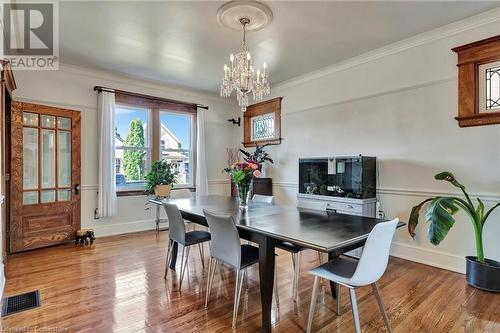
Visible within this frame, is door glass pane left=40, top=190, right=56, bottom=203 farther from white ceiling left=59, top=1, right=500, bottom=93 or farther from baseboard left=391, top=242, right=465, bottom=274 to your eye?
baseboard left=391, top=242, right=465, bottom=274

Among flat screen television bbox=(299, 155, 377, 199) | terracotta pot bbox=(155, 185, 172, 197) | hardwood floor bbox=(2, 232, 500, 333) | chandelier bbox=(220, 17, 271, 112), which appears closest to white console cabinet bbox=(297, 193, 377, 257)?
flat screen television bbox=(299, 155, 377, 199)

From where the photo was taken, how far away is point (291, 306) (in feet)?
7.71

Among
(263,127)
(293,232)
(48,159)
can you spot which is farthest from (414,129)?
(48,159)

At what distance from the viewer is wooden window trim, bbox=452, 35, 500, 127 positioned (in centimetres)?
284

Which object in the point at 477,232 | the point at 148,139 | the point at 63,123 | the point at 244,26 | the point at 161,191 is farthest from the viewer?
the point at 148,139

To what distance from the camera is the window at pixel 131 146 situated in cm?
494

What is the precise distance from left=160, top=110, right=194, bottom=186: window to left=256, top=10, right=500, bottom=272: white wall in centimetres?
271

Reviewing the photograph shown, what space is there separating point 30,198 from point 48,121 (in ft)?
3.79

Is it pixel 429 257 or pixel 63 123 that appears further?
pixel 63 123

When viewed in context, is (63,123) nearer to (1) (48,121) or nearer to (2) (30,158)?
(1) (48,121)

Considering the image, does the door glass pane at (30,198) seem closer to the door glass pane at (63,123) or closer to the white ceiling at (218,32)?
the door glass pane at (63,123)

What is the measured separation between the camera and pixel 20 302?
2.39 m

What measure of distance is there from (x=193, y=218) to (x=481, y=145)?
3185 millimetres

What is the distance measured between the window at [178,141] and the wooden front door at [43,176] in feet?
5.02
